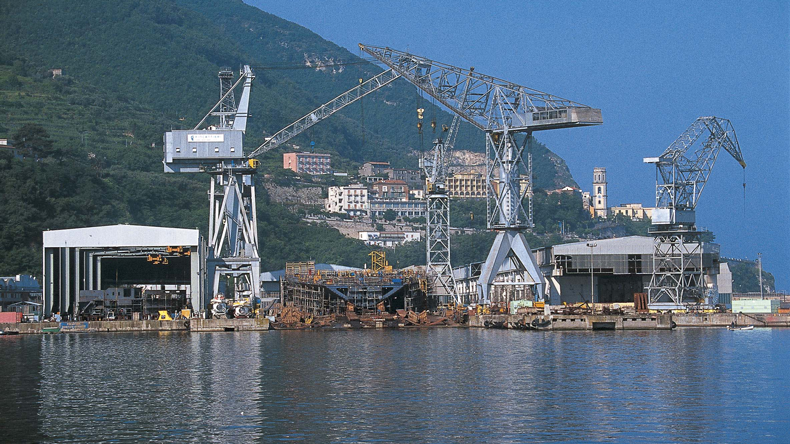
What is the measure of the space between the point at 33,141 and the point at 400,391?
137967mm

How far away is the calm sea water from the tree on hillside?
10280 cm

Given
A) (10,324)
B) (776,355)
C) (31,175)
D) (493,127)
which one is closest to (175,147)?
(10,324)

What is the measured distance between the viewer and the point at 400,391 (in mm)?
45875

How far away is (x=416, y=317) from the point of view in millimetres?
98812

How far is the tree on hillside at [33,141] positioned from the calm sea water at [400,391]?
10280cm

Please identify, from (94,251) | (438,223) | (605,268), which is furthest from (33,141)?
(605,268)

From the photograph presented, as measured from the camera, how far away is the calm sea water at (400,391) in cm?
3619

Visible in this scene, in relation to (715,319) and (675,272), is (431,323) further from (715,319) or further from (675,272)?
(715,319)

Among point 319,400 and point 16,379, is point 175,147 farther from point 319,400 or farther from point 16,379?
point 319,400

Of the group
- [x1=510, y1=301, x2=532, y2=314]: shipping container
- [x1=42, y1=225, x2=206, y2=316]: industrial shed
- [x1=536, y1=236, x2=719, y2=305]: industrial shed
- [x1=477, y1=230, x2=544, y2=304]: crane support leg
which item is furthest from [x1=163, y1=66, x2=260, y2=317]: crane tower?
[x1=536, y1=236, x2=719, y2=305]: industrial shed

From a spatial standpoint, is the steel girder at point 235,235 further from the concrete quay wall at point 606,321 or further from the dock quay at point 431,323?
the concrete quay wall at point 606,321

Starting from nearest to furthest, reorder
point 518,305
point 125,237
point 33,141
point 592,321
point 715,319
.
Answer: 1. point 592,321
2. point 125,237
3. point 715,319
4. point 518,305
5. point 33,141

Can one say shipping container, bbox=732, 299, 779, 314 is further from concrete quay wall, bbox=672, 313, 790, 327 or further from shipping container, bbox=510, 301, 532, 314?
shipping container, bbox=510, 301, 532, 314

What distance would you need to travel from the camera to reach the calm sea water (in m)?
36.2
